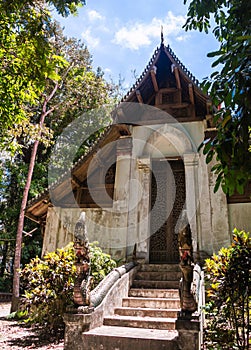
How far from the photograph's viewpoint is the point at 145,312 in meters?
5.80

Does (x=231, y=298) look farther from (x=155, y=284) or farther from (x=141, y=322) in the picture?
(x=155, y=284)

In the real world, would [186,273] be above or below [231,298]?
above

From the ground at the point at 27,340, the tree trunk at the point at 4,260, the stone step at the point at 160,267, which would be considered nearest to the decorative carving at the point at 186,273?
the ground at the point at 27,340

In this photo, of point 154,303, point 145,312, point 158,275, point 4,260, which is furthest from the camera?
point 4,260

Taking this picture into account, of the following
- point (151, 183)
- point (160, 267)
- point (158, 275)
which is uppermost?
point (151, 183)

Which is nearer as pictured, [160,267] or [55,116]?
[160,267]

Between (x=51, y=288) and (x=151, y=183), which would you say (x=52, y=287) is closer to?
(x=51, y=288)

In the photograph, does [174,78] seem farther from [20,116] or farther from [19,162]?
[19,162]

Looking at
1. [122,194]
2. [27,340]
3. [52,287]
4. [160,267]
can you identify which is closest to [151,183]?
[122,194]

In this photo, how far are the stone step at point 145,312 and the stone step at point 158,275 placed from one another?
1.43m

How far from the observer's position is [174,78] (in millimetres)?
10273

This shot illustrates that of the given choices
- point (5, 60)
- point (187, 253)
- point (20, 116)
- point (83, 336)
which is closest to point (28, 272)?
point (83, 336)

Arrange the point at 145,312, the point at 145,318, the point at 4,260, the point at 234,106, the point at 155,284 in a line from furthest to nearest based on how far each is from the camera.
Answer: the point at 4,260 < the point at 155,284 < the point at 145,312 < the point at 145,318 < the point at 234,106

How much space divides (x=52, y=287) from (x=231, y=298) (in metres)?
3.80
